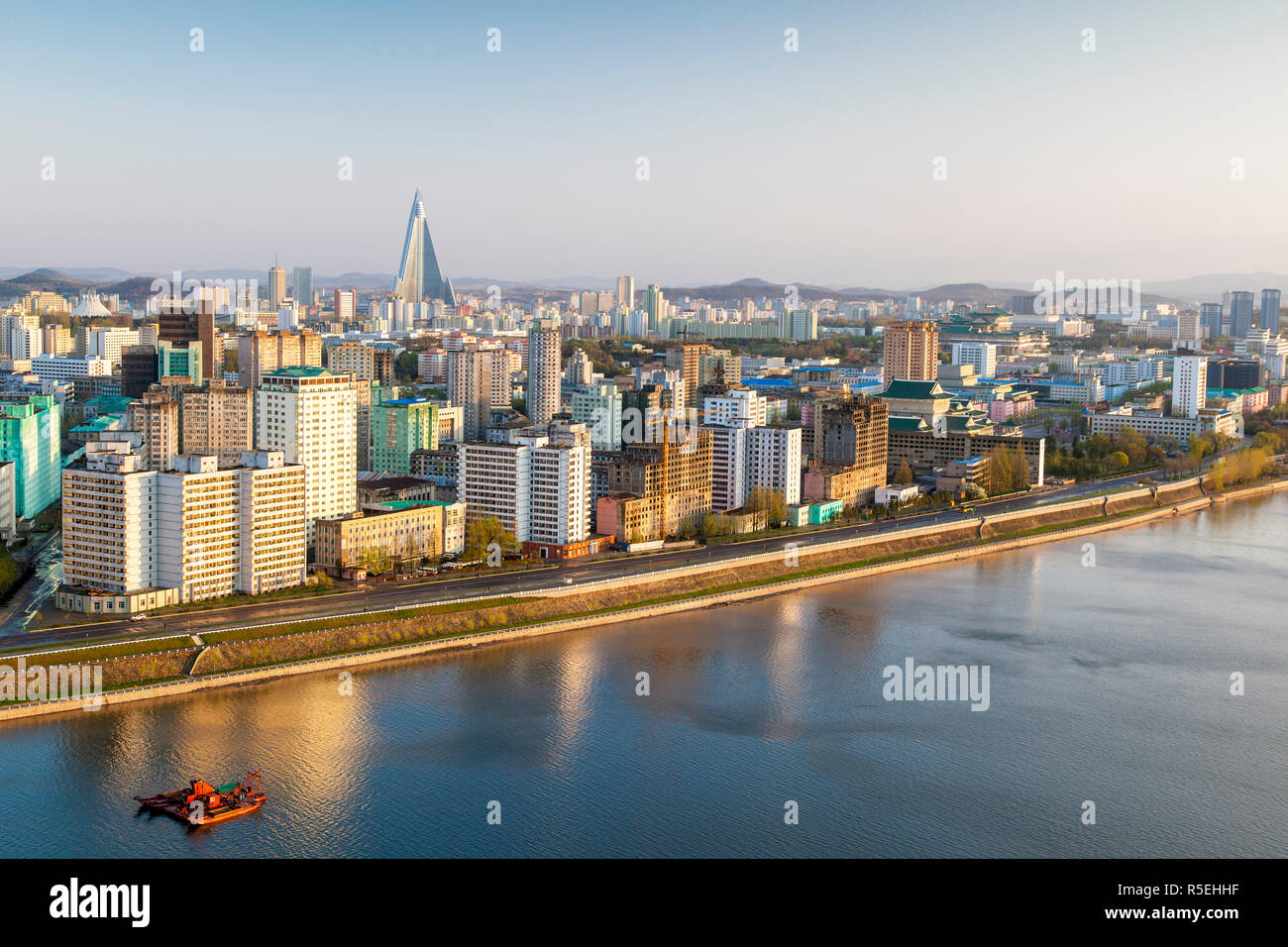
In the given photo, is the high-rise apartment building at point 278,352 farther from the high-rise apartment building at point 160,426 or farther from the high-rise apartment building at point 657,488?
the high-rise apartment building at point 657,488

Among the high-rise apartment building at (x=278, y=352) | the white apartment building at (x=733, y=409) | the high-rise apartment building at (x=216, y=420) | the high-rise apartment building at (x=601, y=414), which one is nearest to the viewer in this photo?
the high-rise apartment building at (x=216, y=420)

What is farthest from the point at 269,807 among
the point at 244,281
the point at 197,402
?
the point at 244,281

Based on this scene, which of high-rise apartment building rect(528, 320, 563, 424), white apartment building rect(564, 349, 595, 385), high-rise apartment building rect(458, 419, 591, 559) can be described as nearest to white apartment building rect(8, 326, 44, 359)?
white apartment building rect(564, 349, 595, 385)

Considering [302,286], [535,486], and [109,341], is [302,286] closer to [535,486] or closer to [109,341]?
[109,341]

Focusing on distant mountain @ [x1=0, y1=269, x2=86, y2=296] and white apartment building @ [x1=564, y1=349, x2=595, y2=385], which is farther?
distant mountain @ [x1=0, y1=269, x2=86, y2=296]

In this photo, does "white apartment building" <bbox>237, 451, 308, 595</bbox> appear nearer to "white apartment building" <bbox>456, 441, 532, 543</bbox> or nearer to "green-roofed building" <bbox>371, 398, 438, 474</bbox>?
"white apartment building" <bbox>456, 441, 532, 543</bbox>

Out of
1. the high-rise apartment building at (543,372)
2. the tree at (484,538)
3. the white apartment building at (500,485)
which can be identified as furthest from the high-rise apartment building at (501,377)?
the tree at (484,538)
